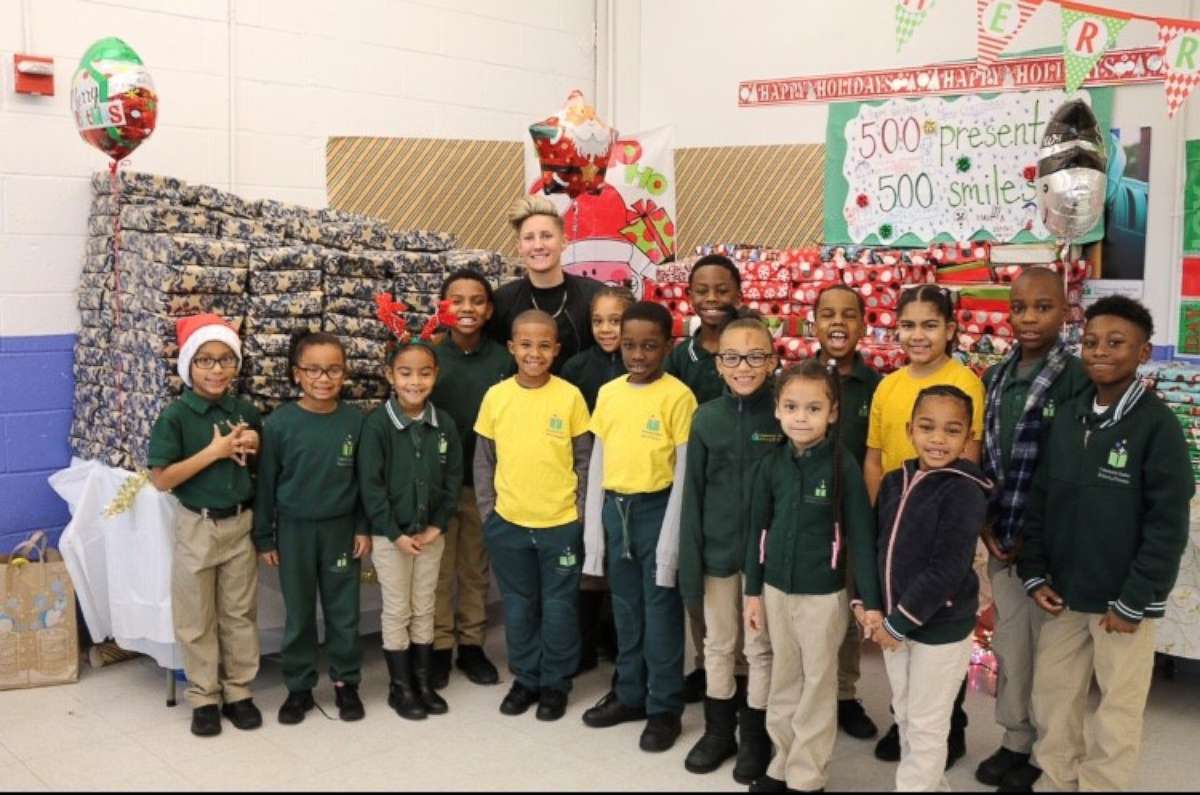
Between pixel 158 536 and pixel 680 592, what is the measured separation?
1728 millimetres

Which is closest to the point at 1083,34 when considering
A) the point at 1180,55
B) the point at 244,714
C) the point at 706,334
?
the point at 1180,55

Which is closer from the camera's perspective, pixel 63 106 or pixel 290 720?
pixel 290 720

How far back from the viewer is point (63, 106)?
174 inches

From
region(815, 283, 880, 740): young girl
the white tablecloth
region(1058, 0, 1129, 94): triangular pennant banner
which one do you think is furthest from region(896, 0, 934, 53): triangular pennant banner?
the white tablecloth

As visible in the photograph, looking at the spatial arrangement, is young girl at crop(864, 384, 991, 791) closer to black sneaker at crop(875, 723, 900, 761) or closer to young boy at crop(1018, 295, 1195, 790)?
young boy at crop(1018, 295, 1195, 790)

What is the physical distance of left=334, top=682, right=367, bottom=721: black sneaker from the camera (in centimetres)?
381

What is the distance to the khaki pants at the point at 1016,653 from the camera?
11.0ft

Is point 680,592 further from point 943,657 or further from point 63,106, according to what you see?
point 63,106

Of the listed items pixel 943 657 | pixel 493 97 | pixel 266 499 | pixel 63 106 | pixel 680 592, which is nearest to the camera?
pixel 943 657

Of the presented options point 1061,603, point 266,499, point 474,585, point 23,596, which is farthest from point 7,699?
point 1061,603

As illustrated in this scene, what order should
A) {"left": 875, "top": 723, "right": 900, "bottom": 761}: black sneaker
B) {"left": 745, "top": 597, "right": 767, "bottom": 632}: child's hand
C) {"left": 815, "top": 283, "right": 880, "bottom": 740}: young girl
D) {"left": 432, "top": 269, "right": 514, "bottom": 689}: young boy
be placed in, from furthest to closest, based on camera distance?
{"left": 432, "top": 269, "right": 514, "bottom": 689}: young boy → {"left": 815, "top": 283, "right": 880, "bottom": 740}: young girl → {"left": 875, "top": 723, "right": 900, "bottom": 761}: black sneaker → {"left": 745, "top": 597, "right": 767, "bottom": 632}: child's hand

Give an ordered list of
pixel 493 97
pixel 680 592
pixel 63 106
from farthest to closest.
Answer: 1. pixel 493 97
2. pixel 63 106
3. pixel 680 592

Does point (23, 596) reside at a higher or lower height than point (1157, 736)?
higher

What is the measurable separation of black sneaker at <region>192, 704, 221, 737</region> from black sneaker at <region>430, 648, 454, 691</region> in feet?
2.40
